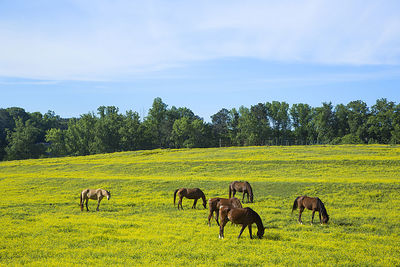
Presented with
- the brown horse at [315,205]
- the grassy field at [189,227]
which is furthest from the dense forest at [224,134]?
the brown horse at [315,205]

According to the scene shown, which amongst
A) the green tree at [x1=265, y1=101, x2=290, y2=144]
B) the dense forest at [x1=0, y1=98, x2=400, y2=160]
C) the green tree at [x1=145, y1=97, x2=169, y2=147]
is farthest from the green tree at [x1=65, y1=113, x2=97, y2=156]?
the green tree at [x1=265, y1=101, x2=290, y2=144]

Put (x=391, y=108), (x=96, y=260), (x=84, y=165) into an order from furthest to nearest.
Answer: (x=391, y=108) → (x=84, y=165) → (x=96, y=260)

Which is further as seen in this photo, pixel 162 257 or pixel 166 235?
pixel 166 235

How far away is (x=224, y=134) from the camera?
393 feet

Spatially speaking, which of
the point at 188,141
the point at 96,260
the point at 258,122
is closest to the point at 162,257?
the point at 96,260

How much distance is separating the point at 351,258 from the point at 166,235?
7966 millimetres

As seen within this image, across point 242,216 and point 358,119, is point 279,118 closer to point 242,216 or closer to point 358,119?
point 358,119

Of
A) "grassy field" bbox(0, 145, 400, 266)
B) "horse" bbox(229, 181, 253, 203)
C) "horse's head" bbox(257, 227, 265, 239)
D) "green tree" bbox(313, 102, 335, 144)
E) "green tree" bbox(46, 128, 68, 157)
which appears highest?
"green tree" bbox(313, 102, 335, 144)

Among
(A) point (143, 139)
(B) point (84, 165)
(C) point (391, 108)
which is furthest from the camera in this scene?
(A) point (143, 139)

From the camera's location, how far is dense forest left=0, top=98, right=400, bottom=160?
10062 cm

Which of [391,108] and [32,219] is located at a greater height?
[391,108]

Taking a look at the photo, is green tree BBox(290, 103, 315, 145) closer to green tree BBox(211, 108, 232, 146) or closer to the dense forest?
the dense forest

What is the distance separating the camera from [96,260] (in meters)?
12.3

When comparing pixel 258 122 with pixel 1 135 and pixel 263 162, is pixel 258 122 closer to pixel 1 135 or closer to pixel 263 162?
pixel 263 162
